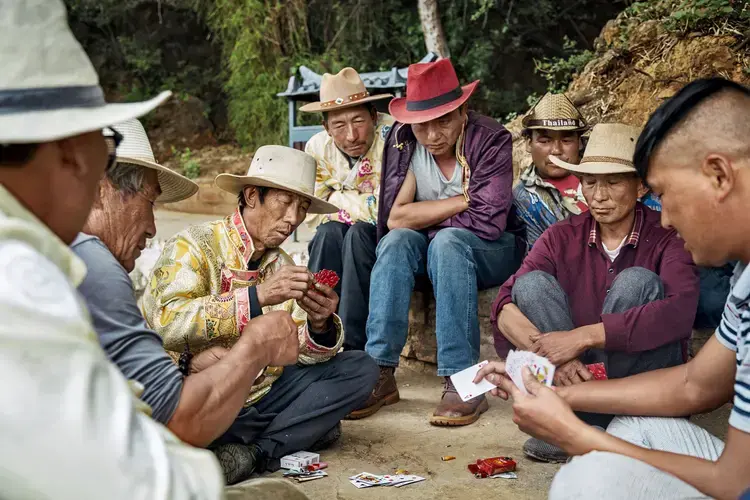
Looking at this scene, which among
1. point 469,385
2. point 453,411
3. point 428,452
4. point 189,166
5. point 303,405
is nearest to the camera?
point 469,385

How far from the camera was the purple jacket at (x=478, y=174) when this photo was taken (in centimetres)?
471

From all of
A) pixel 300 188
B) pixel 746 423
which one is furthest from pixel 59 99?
pixel 300 188

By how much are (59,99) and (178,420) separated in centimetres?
103

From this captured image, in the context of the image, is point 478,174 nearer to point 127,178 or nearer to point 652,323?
point 652,323

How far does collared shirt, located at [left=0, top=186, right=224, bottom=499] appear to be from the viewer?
107 centimetres

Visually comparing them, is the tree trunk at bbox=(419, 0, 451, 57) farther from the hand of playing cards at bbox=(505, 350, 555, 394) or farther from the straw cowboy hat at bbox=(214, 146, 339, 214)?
the hand of playing cards at bbox=(505, 350, 555, 394)

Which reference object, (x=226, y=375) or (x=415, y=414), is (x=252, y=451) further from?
(x=226, y=375)

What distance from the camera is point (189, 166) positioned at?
43.9 feet

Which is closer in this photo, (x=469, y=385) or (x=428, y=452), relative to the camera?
(x=469, y=385)

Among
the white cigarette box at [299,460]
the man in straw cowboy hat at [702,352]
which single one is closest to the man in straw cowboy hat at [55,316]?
the man in straw cowboy hat at [702,352]

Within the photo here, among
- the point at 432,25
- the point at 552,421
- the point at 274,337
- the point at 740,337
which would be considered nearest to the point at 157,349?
the point at 274,337

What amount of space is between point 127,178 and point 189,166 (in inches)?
422

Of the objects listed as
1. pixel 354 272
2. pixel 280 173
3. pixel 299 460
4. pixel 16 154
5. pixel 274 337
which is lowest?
pixel 299 460

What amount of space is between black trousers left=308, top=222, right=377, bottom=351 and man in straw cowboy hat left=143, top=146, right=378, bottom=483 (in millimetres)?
894
